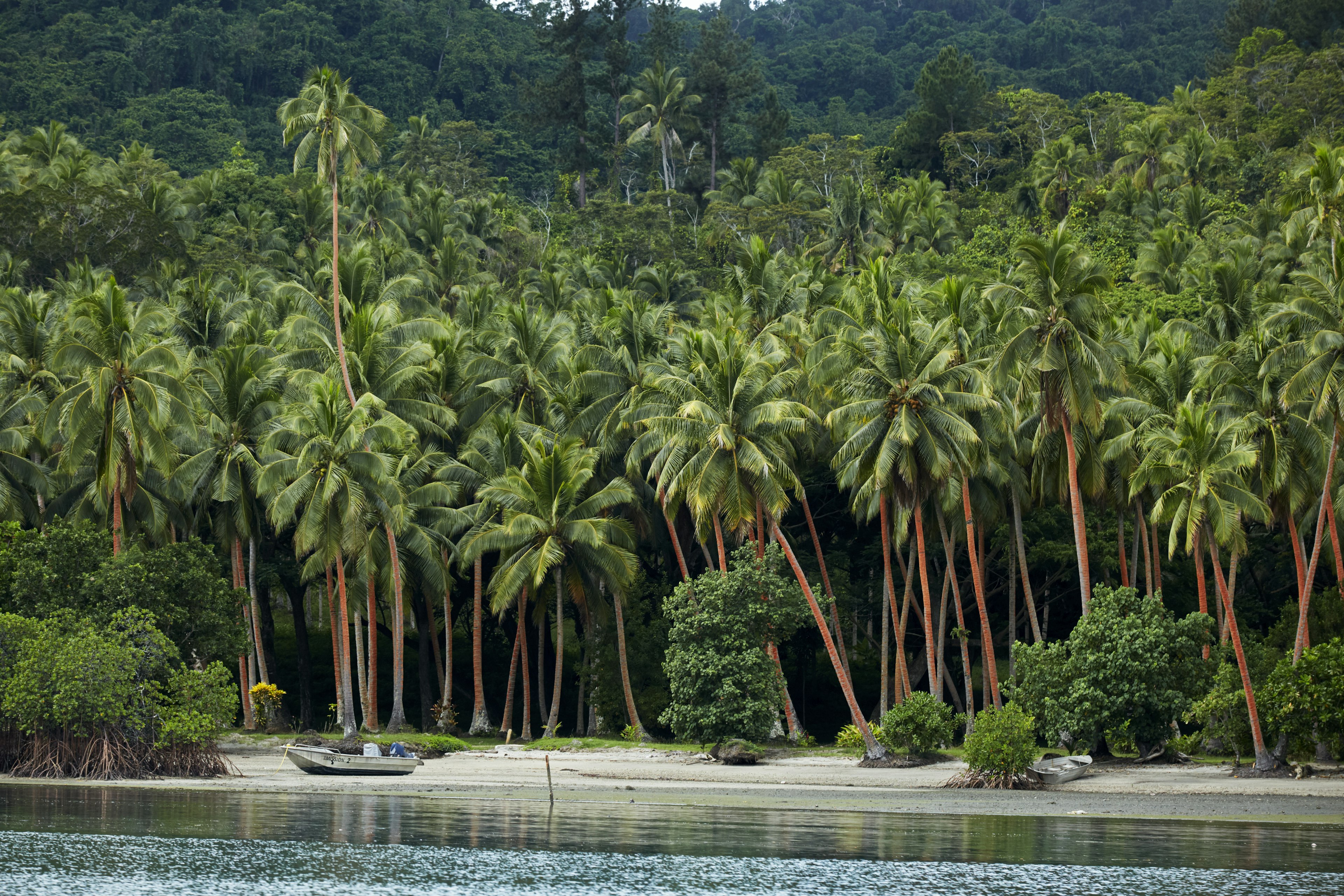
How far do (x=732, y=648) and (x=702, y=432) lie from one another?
667cm

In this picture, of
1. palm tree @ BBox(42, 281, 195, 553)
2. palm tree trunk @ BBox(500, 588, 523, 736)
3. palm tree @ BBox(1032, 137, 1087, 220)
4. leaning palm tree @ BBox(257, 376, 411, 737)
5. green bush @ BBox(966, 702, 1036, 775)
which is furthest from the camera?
palm tree @ BBox(1032, 137, 1087, 220)

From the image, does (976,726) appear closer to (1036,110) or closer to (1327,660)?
(1327,660)

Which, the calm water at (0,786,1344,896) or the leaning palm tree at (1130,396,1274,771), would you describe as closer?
the calm water at (0,786,1344,896)

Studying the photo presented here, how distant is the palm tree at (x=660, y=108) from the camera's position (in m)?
90.1

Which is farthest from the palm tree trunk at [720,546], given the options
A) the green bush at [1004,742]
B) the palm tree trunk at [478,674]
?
the palm tree trunk at [478,674]

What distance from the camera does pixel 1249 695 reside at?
33625mm

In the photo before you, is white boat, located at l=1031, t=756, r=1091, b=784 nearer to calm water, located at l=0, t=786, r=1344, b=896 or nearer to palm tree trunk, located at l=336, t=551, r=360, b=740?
calm water, located at l=0, t=786, r=1344, b=896

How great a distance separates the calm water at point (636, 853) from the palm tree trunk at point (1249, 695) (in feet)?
14.3

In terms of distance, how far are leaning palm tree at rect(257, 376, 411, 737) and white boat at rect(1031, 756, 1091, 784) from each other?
2157 centimetres

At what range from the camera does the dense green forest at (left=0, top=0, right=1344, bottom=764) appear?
37594mm

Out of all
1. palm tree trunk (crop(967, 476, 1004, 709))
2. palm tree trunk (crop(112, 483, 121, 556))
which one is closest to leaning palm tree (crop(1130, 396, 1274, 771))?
palm tree trunk (crop(967, 476, 1004, 709))

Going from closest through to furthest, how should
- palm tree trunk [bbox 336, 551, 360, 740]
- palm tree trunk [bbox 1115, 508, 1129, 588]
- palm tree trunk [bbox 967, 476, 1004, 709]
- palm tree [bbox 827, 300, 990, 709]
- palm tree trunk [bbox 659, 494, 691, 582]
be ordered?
palm tree [bbox 827, 300, 990, 709], palm tree trunk [bbox 967, 476, 1004, 709], palm tree trunk [bbox 659, 494, 691, 582], palm tree trunk [bbox 336, 551, 360, 740], palm tree trunk [bbox 1115, 508, 1129, 588]

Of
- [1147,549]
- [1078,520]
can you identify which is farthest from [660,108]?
[1078,520]

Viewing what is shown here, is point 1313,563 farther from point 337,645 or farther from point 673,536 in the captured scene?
point 337,645
